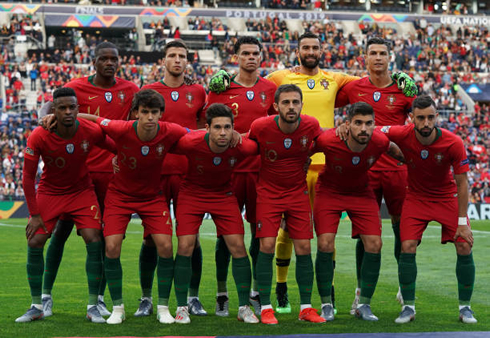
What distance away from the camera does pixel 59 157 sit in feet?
23.6

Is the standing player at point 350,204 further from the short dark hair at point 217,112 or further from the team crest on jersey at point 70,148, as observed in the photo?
the team crest on jersey at point 70,148

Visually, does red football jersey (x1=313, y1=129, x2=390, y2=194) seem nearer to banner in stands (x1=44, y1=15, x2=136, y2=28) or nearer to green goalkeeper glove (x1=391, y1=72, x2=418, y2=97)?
green goalkeeper glove (x1=391, y1=72, x2=418, y2=97)

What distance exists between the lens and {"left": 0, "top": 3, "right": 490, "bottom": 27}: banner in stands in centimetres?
4288

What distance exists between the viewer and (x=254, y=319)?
23.4ft

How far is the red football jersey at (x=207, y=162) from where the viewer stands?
7148 millimetres

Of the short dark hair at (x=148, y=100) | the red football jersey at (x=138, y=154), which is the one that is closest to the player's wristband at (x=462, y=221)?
the red football jersey at (x=138, y=154)

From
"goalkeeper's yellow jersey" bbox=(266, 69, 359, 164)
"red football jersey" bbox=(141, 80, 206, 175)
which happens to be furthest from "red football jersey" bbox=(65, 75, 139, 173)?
"goalkeeper's yellow jersey" bbox=(266, 69, 359, 164)

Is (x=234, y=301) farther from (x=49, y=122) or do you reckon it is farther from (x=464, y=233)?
(x=49, y=122)

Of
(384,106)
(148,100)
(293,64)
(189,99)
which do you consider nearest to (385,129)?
(384,106)

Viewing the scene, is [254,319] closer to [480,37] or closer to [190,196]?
[190,196]

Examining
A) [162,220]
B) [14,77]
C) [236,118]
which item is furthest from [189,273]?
[14,77]

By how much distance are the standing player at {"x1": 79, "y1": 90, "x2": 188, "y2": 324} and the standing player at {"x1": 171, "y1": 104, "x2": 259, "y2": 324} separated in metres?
0.14

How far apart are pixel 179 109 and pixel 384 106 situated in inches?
84.0

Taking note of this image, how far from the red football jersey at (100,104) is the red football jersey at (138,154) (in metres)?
0.50
